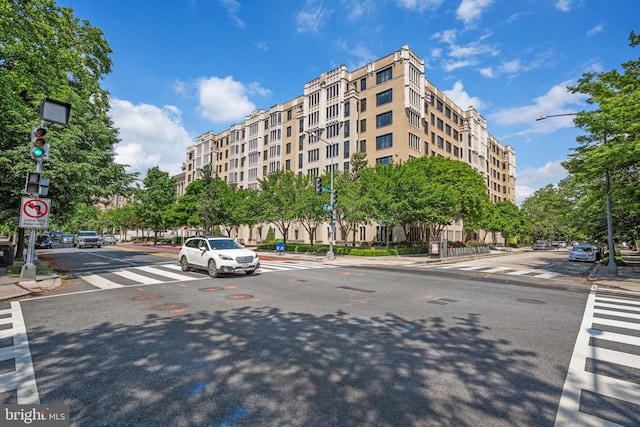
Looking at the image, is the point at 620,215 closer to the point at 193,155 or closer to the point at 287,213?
the point at 287,213

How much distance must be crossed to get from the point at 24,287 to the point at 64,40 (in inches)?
427

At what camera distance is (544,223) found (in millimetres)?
86562

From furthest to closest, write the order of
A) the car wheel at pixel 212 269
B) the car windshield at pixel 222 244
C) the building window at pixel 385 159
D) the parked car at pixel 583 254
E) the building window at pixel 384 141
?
the building window at pixel 384 141, the building window at pixel 385 159, the parked car at pixel 583 254, the car windshield at pixel 222 244, the car wheel at pixel 212 269

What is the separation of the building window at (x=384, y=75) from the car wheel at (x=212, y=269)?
42033mm

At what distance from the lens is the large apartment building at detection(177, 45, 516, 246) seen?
45.6 m

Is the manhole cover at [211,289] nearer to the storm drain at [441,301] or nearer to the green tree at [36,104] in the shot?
the storm drain at [441,301]

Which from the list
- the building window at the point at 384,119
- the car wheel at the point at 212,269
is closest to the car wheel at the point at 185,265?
the car wheel at the point at 212,269

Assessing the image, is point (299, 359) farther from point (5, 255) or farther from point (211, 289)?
point (5, 255)

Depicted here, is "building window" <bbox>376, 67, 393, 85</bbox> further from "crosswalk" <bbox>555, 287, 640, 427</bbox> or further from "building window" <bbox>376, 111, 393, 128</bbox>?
"crosswalk" <bbox>555, 287, 640, 427</bbox>

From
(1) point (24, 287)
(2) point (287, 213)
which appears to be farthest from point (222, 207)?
(1) point (24, 287)

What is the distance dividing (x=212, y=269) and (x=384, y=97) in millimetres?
41328

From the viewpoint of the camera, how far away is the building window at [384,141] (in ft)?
150

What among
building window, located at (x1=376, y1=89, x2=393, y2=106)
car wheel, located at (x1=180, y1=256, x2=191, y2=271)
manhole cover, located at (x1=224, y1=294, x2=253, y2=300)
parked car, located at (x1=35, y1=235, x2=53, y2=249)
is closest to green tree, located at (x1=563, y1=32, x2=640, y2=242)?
manhole cover, located at (x1=224, y1=294, x2=253, y2=300)
